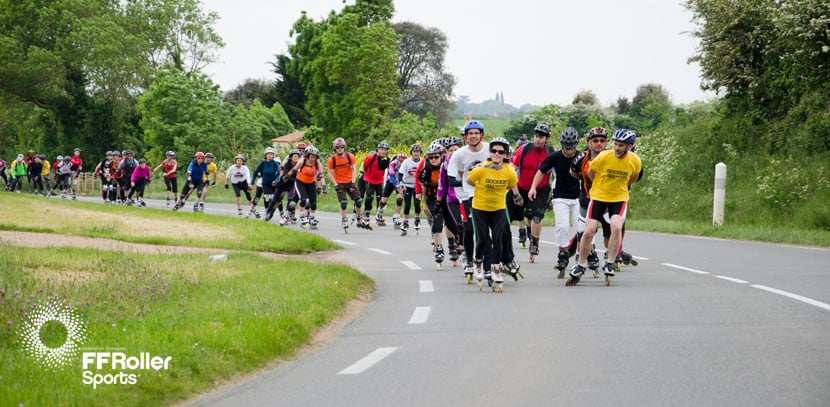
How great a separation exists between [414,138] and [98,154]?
3537cm

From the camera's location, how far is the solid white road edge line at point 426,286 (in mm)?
12748

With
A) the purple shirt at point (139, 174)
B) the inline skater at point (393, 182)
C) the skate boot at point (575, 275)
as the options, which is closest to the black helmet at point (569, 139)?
the skate boot at point (575, 275)

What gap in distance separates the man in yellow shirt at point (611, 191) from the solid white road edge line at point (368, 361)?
5032mm

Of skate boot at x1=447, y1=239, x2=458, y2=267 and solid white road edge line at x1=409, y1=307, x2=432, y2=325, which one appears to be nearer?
solid white road edge line at x1=409, y1=307, x2=432, y2=325

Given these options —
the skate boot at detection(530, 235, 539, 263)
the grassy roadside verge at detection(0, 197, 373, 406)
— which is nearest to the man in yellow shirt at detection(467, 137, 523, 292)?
the grassy roadside verge at detection(0, 197, 373, 406)

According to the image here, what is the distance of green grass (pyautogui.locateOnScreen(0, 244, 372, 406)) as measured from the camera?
21.8ft

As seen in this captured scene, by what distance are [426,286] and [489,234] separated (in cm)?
104

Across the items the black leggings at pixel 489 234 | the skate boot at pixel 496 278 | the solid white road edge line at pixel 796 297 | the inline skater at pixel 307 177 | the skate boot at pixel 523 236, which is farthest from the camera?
the inline skater at pixel 307 177

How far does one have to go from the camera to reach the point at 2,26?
3054 inches

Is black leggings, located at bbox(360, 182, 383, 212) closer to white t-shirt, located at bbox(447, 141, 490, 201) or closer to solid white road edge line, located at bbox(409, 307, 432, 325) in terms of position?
white t-shirt, located at bbox(447, 141, 490, 201)

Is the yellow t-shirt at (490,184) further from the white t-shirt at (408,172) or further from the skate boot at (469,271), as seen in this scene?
the white t-shirt at (408,172)

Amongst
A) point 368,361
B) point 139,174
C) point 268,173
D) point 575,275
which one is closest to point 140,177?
point 139,174

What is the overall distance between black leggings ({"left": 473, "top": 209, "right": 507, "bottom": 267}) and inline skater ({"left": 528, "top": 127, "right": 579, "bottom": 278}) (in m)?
1.53

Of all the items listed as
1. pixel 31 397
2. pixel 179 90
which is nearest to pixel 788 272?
pixel 31 397
